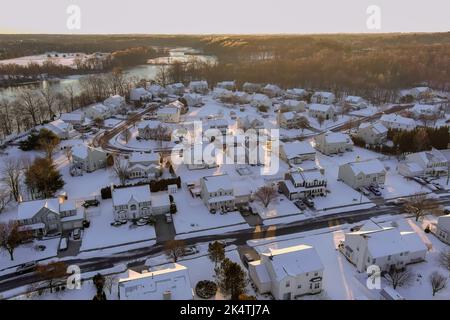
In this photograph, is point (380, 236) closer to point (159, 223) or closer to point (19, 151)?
point (159, 223)

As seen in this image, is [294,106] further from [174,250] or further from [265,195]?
[174,250]

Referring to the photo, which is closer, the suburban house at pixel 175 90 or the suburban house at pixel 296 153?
the suburban house at pixel 296 153

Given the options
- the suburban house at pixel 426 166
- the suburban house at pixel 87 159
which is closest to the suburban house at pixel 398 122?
the suburban house at pixel 426 166

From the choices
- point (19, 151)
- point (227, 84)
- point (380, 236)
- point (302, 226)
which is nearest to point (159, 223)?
point (302, 226)

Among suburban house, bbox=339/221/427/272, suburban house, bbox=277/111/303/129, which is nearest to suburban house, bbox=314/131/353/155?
suburban house, bbox=277/111/303/129

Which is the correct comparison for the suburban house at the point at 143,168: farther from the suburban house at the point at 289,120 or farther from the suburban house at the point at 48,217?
the suburban house at the point at 289,120

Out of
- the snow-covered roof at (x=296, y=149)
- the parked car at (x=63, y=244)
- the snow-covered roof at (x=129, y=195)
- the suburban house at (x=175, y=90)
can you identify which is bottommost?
the parked car at (x=63, y=244)

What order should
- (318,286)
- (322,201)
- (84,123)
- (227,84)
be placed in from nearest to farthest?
1. (318,286)
2. (322,201)
3. (84,123)
4. (227,84)
